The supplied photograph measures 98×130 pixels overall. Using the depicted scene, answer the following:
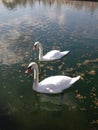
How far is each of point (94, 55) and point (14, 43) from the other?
6212mm

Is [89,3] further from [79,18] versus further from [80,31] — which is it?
[80,31]

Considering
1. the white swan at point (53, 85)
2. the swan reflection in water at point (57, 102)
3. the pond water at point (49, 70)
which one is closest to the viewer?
the pond water at point (49, 70)

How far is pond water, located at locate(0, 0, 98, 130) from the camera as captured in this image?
35.2ft

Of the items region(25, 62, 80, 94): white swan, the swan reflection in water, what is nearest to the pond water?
the swan reflection in water

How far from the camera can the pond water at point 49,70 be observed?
10.7 metres

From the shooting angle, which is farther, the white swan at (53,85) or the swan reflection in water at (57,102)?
the white swan at (53,85)

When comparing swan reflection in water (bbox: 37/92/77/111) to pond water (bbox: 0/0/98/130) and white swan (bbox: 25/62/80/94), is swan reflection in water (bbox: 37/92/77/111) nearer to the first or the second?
pond water (bbox: 0/0/98/130)

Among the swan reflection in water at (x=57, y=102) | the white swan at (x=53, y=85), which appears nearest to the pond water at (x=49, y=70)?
the swan reflection in water at (x=57, y=102)

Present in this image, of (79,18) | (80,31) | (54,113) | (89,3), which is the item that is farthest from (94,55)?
(89,3)

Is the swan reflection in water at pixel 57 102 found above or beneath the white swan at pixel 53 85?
beneath

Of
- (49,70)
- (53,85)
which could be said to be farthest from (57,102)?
(49,70)

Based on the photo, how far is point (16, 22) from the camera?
26.1m

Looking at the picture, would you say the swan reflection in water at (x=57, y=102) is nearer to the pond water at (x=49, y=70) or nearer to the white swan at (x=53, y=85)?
the pond water at (x=49, y=70)

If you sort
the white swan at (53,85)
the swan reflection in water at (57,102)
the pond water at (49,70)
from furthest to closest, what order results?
the white swan at (53,85), the swan reflection in water at (57,102), the pond water at (49,70)
